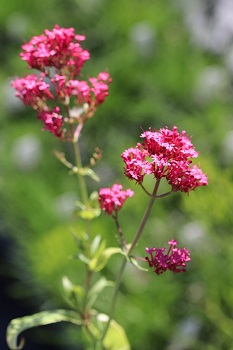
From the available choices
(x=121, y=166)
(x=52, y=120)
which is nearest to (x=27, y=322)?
(x=52, y=120)

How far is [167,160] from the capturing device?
40 cm

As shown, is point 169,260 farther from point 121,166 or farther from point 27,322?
point 121,166

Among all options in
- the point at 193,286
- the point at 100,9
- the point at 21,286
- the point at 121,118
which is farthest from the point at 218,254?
the point at 100,9

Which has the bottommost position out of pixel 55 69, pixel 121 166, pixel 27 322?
pixel 27 322

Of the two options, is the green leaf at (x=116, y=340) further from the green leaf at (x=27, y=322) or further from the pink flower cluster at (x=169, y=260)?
the pink flower cluster at (x=169, y=260)

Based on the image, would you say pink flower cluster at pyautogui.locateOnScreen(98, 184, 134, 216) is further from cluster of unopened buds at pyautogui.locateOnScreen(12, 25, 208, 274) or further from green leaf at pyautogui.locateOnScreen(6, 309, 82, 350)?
green leaf at pyautogui.locateOnScreen(6, 309, 82, 350)

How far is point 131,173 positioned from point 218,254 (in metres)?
0.73

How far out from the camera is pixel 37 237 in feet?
3.92

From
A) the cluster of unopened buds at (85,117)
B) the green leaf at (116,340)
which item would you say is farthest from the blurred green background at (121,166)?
the cluster of unopened buds at (85,117)

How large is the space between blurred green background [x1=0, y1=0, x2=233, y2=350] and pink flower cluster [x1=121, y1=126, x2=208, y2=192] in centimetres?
58

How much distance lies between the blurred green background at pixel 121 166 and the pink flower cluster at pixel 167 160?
0.58 metres

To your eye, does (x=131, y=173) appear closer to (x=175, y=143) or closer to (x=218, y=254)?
(x=175, y=143)

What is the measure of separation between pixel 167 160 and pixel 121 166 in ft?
2.98

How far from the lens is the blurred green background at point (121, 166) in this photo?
1035 millimetres
